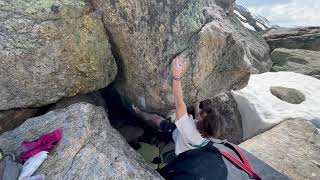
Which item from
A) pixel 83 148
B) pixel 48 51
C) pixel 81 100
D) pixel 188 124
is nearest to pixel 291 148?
pixel 188 124

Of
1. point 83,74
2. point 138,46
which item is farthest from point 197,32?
point 83,74

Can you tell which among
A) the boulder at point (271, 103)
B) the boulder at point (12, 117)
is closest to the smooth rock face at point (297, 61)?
the boulder at point (271, 103)

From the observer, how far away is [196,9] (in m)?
9.50

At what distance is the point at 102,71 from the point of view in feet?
31.4

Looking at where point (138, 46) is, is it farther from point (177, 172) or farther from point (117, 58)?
point (177, 172)

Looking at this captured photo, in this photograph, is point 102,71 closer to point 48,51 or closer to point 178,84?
point 48,51

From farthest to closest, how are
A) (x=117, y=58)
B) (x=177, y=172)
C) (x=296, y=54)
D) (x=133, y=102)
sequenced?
(x=296, y=54), (x=133, y=102), (x=117, y=58), (x=177, y=172)

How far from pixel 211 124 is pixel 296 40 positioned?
1759cm

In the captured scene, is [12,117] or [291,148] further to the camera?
[291,148]

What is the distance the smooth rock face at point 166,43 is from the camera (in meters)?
9.16

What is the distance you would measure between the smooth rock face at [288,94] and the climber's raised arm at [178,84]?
23.9 ft

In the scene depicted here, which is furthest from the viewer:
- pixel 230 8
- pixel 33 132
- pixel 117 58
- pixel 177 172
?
pixel 230 8

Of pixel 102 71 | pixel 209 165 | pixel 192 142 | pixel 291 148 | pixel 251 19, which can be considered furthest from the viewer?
pixel 251 19

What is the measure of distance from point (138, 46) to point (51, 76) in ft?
6.49
